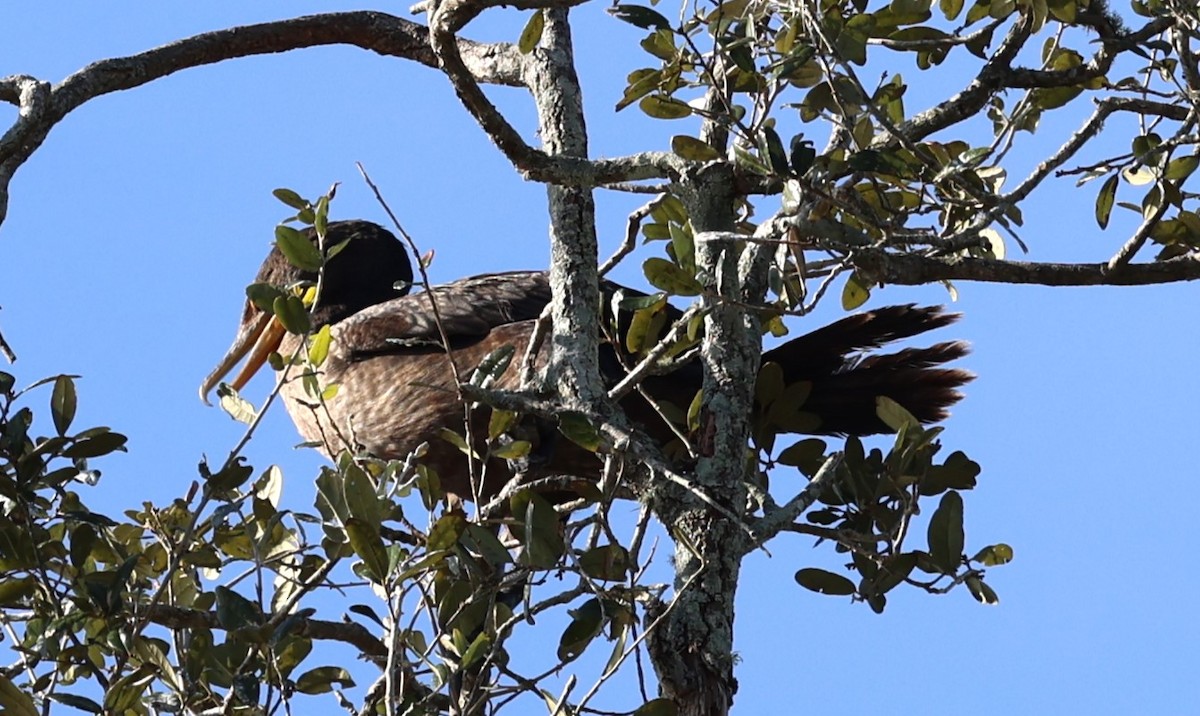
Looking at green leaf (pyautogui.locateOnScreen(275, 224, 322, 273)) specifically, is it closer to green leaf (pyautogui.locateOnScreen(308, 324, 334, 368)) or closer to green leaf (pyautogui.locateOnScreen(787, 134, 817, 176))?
green leaf (pyautogui.locateOnScreen(308, 324, 334, 368))

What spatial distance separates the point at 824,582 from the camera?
2.81 metres

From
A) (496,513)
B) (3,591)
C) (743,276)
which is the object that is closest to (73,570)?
(3,591)

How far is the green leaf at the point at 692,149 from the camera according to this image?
9.67ft

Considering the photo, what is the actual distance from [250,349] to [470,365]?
1649 mm

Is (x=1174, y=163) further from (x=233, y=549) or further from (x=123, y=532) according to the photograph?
(x=123, y=532)

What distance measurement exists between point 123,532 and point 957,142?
192 centimetres

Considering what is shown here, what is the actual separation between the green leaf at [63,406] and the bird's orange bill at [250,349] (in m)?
3.21

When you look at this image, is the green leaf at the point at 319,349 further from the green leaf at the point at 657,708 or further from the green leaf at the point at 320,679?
the green leaf at the point at 657,708

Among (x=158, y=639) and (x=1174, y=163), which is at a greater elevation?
(x=1174, y=163)

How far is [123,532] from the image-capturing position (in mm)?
3174

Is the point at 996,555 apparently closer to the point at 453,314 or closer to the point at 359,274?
the point at 453,314

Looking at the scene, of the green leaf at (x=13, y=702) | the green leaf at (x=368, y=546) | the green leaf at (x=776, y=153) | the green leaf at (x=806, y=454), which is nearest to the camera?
the green leaf at (x=13, y=702)

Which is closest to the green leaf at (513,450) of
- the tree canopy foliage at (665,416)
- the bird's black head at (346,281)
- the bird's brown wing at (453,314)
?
the tree canopy foliage at (665,416)

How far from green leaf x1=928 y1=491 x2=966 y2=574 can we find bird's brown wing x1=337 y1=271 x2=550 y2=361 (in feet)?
7.97
